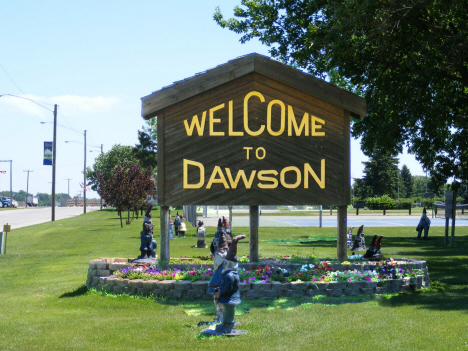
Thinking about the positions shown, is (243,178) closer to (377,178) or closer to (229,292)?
(229,292)

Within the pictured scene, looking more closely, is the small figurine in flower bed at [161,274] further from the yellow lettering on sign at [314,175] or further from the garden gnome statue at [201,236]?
the garden gnome statue at [201,236]

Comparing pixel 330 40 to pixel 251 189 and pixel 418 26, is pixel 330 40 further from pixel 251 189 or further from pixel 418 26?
pixel 251 189

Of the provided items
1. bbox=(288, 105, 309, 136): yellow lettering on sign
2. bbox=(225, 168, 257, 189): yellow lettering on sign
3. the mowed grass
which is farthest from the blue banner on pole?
bbox=(288, 105, 309, 136): yellow lettering on sign

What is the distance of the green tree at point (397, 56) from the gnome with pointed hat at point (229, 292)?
34.0 feet

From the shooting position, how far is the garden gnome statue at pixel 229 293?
9.26 m

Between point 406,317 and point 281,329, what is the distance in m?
2.44

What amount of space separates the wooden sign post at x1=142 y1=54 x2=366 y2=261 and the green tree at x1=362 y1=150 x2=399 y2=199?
293ft

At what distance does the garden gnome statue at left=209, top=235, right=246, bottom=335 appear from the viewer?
9258mm

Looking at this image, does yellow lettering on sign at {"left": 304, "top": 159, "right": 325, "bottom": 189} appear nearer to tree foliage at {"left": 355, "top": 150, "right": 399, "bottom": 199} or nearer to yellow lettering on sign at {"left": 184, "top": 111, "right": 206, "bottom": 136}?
yellow lettering on sign at {"left": 184, "top": 111, "right": 206, "bottom": 136}

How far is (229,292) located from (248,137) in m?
5.76

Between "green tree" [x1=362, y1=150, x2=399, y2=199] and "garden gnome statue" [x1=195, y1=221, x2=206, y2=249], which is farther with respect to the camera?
"green tree" [x1=362, y1=150, x2=399, y2=199]

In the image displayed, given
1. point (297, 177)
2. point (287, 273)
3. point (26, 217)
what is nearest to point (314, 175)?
point (297, 177)

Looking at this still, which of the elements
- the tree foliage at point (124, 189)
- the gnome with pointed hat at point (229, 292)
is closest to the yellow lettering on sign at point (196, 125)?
the gnome with pointed hat at point (229, 292)

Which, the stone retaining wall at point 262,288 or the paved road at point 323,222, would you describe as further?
the paved road at point 323,222
